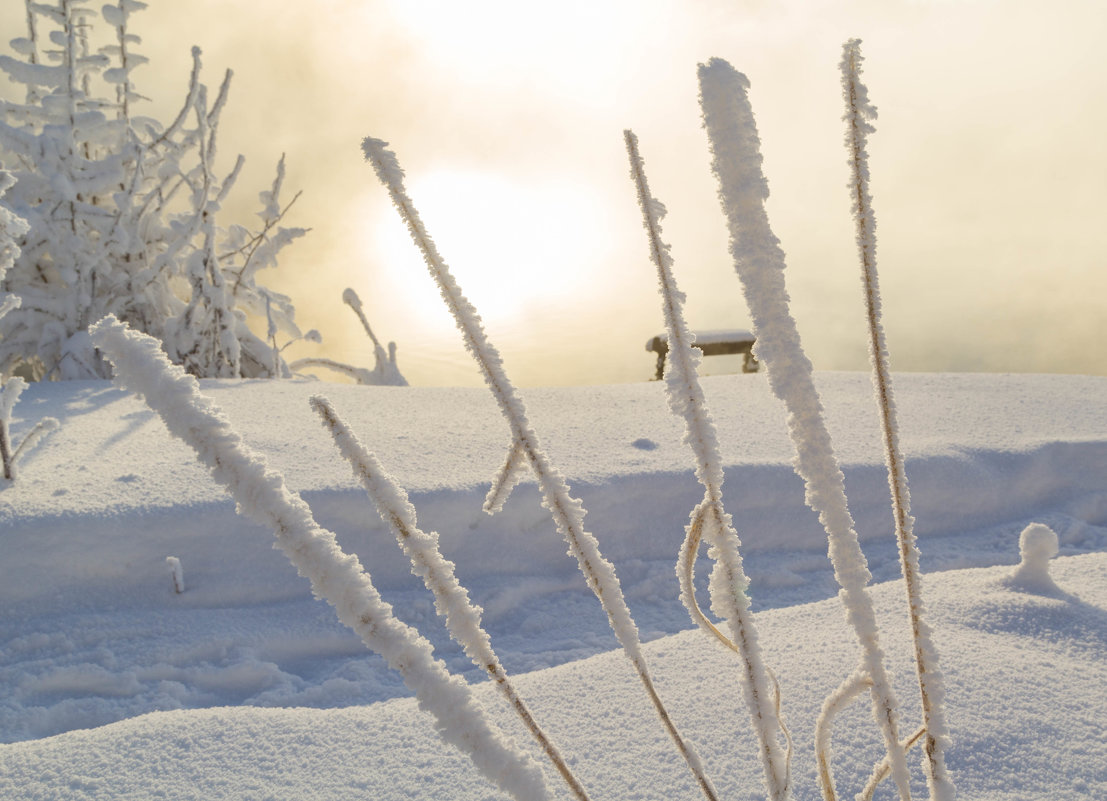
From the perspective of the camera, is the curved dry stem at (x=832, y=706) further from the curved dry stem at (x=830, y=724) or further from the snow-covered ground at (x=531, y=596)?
the snow-covered ground at (x=531, y=596)

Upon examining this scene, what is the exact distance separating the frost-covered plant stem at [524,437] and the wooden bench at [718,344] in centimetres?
516

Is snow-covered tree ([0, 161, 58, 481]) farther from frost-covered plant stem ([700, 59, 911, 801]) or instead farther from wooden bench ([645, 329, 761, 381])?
wooden bench ([645, 329, 761, 381])

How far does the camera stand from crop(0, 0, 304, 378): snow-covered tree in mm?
3846

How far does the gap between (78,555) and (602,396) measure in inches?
87.3

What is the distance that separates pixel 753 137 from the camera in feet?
1.80

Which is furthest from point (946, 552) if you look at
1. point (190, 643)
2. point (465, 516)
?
point (190, 643)

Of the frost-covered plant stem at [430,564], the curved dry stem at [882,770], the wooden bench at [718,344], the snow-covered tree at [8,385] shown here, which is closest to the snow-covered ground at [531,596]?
the snow-covered tree at [8,385]

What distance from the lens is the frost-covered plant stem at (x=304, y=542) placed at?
0.46 meters

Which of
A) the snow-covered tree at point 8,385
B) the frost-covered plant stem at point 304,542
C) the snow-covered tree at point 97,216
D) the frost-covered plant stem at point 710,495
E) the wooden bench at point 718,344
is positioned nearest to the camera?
the frost-covered plant stem at point 304,542

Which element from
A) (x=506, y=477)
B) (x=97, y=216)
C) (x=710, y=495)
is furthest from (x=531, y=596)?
(x=97, y=216)

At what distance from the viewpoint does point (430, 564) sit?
554 millimetres

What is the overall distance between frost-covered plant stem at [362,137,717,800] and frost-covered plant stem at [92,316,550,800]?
143 millimetres

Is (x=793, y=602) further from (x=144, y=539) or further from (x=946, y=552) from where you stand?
(x=144, y=539)

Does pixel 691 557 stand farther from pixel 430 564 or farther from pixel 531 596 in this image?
pixel 531 596
